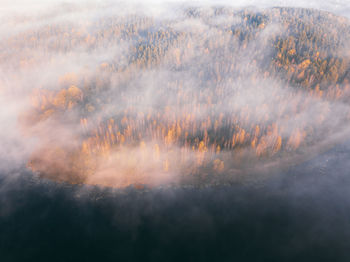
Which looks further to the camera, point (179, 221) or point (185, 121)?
point (185, 121)

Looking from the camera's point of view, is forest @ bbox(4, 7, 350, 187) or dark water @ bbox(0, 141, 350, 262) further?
forest @ bbox(4, 7, 350, 187)

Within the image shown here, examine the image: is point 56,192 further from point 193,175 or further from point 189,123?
point 189,123

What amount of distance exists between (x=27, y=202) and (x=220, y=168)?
260ft

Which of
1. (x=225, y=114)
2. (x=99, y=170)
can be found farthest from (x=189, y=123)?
(x=99, y=170)

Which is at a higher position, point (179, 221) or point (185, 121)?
point (185, 121)

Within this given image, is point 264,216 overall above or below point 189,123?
below

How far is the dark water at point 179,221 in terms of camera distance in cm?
6481

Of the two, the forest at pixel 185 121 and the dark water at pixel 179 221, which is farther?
the forest at pixel 185 121

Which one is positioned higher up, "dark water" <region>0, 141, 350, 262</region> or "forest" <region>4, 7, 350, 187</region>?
"forest" <region>4, 7, 350, 187</region>

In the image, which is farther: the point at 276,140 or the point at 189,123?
the point at 189,123

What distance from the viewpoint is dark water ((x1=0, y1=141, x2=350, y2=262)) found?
213ft

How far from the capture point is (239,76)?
184 m

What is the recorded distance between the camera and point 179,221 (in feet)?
246

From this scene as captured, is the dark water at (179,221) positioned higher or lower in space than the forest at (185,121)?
lower
